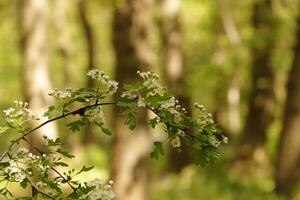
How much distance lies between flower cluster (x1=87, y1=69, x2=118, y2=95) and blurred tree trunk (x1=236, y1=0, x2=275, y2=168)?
14202 mm

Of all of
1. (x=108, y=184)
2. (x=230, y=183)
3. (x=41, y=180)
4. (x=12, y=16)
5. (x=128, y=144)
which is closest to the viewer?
(x=108, y=184)

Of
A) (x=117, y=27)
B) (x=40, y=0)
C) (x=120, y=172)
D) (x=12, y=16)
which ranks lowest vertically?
(x=120, y=172)

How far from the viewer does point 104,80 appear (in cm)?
323

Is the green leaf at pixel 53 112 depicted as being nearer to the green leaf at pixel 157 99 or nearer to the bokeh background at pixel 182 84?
the green leaf at pixel 157 99

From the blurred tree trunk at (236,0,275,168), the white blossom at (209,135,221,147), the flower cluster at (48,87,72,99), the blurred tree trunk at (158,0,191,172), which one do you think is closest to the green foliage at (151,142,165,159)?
the white blossom at (209,135,221,147)

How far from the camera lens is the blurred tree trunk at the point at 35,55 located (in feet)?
45.0

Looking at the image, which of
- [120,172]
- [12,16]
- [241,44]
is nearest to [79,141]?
[12,16]

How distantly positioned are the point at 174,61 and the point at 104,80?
15.2m

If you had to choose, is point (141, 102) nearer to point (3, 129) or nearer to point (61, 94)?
point (61, 94)

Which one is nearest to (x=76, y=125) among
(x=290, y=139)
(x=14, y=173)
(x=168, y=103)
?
(x=14, y=173)

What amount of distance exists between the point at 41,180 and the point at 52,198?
21 centimetres

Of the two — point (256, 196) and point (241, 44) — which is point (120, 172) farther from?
point (241, 44)

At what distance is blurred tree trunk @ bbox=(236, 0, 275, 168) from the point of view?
696 inches

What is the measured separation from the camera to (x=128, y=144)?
10.2m
